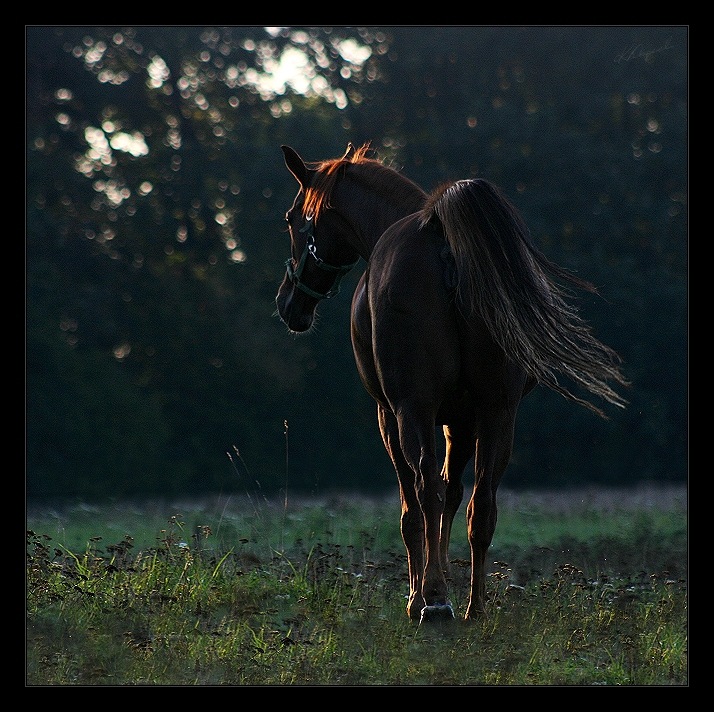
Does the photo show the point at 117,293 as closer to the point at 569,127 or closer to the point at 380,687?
the point at 569,127

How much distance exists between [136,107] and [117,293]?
5.31m

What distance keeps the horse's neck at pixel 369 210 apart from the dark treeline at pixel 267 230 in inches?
674

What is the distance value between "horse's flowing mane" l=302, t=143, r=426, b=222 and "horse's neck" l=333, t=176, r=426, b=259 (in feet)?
0.04

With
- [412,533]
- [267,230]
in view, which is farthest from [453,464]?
[267,230]

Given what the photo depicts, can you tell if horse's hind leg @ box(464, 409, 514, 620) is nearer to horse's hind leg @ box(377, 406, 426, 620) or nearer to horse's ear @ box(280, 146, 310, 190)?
horse's hind leg @ box(377, 406, 426, 620)

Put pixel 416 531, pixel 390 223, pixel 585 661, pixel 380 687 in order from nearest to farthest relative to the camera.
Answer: pixel 380 687 → pixel 585 661 → pixel 416 531 → pixel 390 223

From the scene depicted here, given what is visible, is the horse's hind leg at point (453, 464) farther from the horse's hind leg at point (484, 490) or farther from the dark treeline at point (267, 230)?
the dark treeline at point (267, 230)

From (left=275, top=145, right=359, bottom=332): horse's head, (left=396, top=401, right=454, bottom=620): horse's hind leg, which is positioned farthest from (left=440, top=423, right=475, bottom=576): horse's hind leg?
(left=275, top=145, right=359, bottom=332): horse's head

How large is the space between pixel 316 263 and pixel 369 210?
2.58ft

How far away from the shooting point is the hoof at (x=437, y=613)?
570cm

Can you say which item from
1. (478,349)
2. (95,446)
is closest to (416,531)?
(478,349)

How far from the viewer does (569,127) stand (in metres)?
27.7

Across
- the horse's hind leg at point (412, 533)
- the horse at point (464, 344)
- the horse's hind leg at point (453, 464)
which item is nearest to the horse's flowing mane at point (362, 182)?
the horse at point (464, 344)

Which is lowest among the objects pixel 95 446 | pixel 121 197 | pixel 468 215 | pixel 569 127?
pixel 95 446
